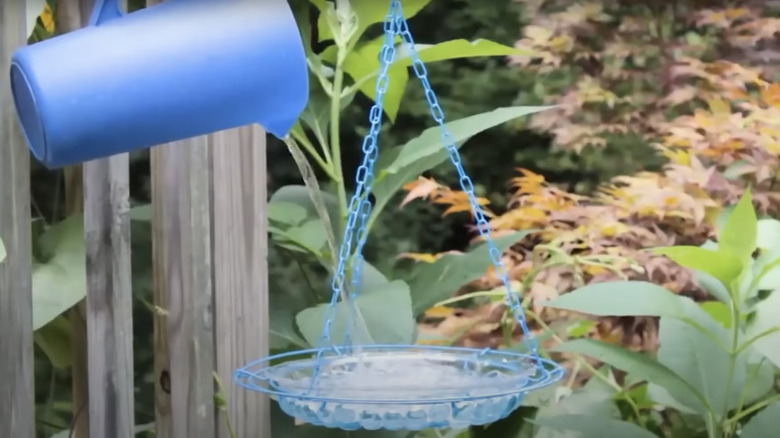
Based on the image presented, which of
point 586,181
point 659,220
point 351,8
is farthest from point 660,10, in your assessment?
point 351,8

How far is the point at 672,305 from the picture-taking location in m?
1.09

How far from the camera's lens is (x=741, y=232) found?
1.07 meters

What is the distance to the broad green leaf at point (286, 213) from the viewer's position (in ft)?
4.29

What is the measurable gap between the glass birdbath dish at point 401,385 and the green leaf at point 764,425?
255 mm

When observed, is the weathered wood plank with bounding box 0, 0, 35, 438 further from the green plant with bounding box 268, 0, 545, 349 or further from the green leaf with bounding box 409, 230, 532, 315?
the green leaf with bounding box 409, 230, 532, 315

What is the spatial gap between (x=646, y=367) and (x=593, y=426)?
96 mm

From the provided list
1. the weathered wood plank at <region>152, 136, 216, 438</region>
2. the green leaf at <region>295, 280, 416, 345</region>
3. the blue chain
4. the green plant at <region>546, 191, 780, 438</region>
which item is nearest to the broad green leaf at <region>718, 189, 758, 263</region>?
the green plant at <region>546, 191, 780, 438</region>

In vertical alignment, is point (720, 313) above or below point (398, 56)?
below

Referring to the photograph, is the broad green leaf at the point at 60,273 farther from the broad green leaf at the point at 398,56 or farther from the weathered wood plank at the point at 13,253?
the broad green leaf at the point at 398,56

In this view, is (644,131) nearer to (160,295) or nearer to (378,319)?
(378,319)

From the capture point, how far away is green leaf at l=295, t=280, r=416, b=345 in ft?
3.71

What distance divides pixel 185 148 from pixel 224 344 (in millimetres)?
246

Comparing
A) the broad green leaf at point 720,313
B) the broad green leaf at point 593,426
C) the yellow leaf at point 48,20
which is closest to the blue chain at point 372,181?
the broad green leaf at point 593,426

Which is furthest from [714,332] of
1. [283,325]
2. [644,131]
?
[644,131]
